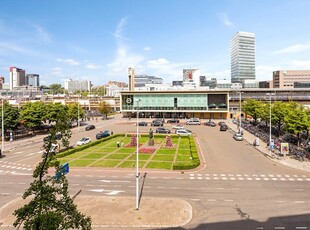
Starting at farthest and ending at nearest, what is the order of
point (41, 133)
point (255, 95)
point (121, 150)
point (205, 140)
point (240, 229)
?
point (255, 95) → point (41, 133) → point (205, 140) → point (121, 150) → point (240, 229)

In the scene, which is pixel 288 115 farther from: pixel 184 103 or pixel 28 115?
pixel 28 115

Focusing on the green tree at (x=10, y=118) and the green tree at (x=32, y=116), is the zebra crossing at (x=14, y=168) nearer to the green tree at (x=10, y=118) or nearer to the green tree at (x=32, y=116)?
the green tree at (x=10, y=118)

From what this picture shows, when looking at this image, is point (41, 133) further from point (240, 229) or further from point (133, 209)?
point (240, 229)

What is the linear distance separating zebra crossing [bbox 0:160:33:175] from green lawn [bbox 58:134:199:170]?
541cm

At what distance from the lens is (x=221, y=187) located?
32.0 metres

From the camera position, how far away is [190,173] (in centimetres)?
3822

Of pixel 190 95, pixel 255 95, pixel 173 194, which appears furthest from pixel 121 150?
pixel 255 95

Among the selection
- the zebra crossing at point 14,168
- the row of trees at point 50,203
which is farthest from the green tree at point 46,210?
the zebra crossing at point 14,168

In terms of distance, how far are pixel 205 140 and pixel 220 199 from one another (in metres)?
38.9

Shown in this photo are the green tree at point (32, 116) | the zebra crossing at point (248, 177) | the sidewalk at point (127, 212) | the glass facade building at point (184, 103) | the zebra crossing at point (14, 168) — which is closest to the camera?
the sidewalk at point (127, 212)

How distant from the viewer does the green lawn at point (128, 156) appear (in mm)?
42231

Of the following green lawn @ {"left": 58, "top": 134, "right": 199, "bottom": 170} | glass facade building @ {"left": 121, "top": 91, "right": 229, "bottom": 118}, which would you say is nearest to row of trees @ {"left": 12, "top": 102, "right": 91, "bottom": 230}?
green lawn @ {"left": 58, "top": 134, "right": 199, "bottom": 170}

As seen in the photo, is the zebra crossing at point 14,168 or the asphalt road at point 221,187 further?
the zebra crossing at point 14,168

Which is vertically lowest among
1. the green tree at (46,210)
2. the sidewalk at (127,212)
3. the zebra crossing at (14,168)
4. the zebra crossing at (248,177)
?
the sidewalk at (127,212)
